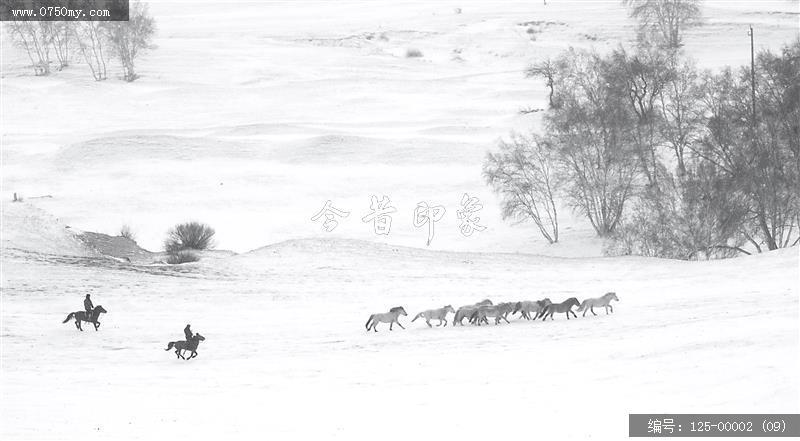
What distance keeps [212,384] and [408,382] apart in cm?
428

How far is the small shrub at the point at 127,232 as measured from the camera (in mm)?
44503

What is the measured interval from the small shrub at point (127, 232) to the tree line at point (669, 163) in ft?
62.3

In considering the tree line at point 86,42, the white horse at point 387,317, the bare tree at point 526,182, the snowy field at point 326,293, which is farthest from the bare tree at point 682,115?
the tree line at point 86,42

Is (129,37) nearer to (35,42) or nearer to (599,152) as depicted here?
(35,42)

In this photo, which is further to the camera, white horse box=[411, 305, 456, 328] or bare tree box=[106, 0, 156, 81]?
bare tree box=[106, 0, 156, 81]

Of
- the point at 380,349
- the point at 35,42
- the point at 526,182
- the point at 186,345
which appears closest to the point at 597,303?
the point at 380,349

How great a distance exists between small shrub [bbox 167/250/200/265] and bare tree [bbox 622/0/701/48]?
68508 mm

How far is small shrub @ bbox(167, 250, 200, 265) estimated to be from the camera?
37.1 m

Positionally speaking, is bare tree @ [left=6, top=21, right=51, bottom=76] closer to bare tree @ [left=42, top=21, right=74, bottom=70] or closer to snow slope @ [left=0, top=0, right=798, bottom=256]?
bare tree @ [left=42, top=21, right=74, bottom=70]

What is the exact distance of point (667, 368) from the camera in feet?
60.3

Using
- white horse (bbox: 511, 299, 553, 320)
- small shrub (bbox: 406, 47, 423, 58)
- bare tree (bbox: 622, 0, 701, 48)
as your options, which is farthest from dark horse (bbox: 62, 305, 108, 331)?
small shrub (bbox: 406, 47, 423, 58)

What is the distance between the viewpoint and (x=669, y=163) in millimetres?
57688

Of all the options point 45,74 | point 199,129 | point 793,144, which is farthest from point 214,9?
point 793,144

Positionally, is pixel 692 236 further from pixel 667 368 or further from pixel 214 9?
pixel 214 9
